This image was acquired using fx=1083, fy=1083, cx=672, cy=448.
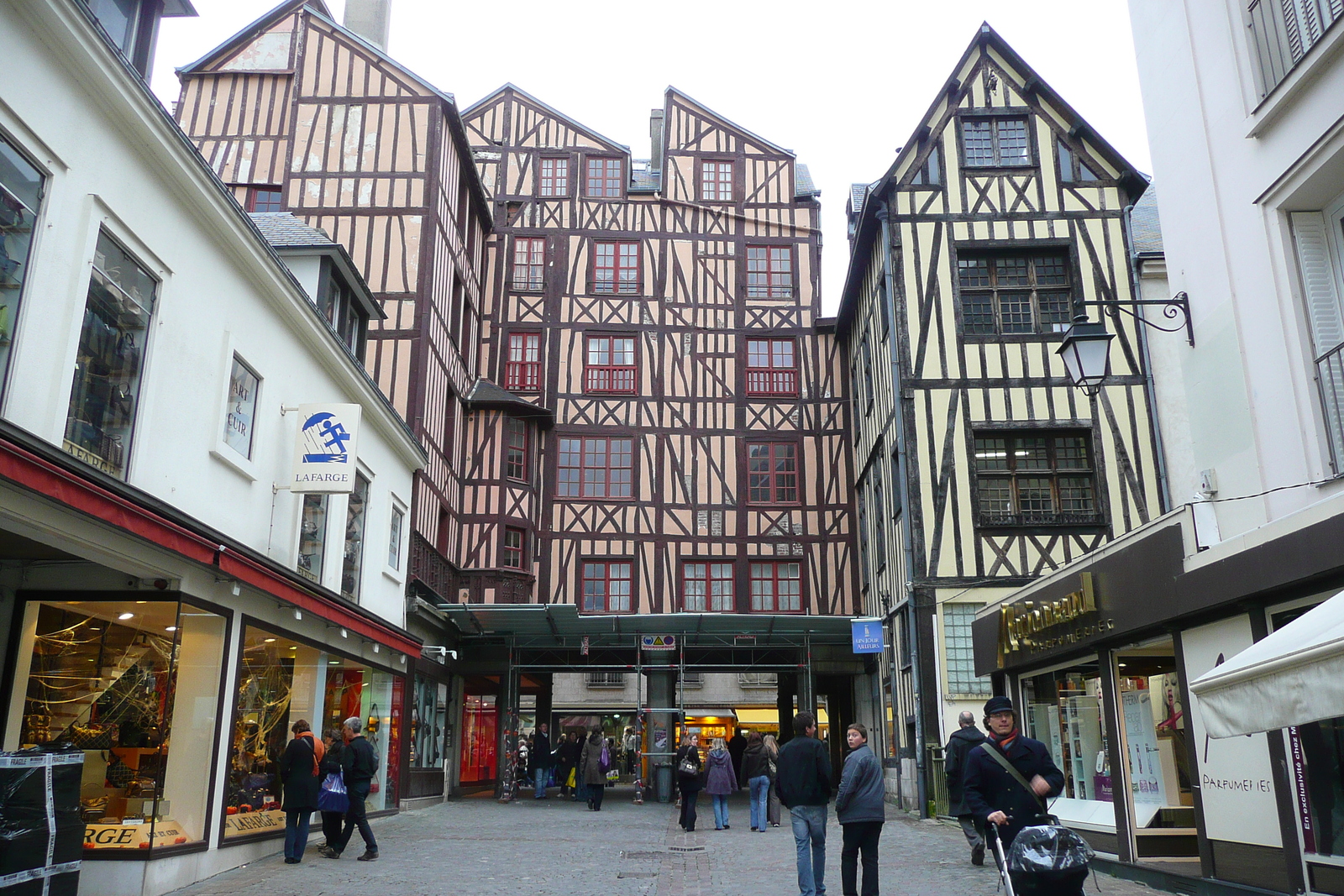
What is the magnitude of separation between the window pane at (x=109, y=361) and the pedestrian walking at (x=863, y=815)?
17.8 ft

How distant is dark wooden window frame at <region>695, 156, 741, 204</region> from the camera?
82.7 ft

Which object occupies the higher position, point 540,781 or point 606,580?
point 606,580

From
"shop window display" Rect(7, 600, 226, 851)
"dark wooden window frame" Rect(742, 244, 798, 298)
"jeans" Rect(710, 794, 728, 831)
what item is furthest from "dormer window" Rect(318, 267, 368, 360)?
"dark wooden window frame" Rect(742, 244, 798, 298)

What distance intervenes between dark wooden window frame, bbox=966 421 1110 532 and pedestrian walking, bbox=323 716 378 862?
33.1 feet

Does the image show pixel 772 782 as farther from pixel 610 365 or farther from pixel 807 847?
pixel 610 365

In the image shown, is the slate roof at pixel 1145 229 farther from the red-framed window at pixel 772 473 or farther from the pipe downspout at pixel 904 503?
the red-framed window at pixel 772 473

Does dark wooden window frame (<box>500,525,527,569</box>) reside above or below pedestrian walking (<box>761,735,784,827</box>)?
above

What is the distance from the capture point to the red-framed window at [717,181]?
25250 millimetres

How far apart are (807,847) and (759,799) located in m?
6.65

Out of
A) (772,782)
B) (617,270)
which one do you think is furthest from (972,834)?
(617,270)

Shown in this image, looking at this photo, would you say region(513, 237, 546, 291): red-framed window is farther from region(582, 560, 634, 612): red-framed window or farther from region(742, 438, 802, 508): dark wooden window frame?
region(582, 560, 634, 612): red-framed window

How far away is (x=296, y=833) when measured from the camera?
380 inches

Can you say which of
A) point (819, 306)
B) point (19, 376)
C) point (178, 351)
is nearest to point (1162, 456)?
point (819, 306)

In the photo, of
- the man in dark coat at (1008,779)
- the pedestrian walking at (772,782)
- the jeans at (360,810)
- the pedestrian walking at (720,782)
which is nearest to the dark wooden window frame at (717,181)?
the pedestrian walking at (772,782)
